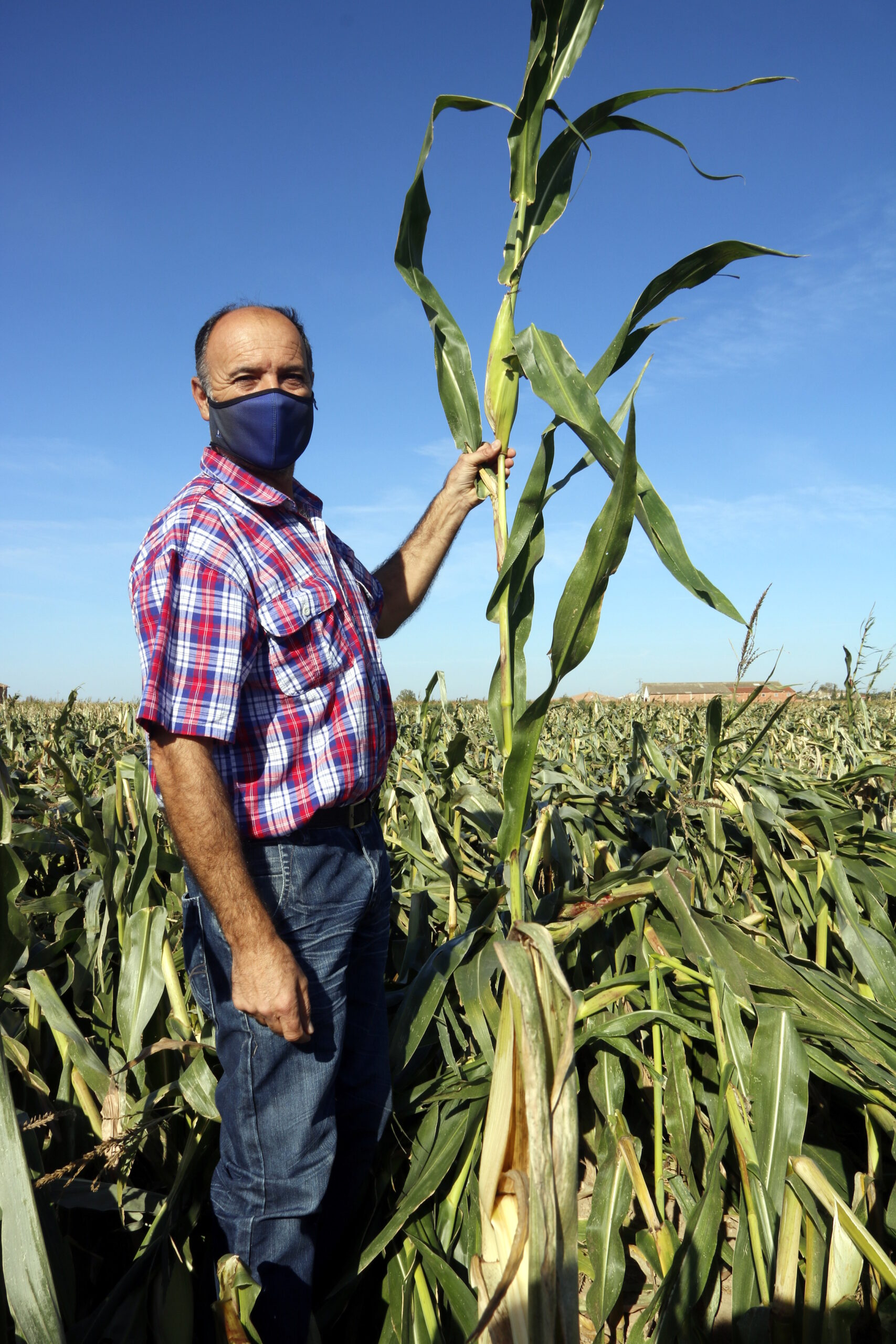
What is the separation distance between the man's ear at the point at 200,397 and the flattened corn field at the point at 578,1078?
974mm

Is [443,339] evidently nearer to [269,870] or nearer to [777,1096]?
[269,870]

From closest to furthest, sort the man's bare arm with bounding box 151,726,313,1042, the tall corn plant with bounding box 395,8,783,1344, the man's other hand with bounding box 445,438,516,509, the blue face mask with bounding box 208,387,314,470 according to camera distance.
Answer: the tall corn plant with bounding box 395,8,783,1344 → the man's bare arm with bounding box 151,726,313,1042 → the blue face mask with bounding box 208,387,314,470 → the man's other hand with bounding box 445,438,516,509

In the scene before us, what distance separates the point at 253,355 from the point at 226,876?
1114 mm

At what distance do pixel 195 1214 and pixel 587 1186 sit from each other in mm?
947

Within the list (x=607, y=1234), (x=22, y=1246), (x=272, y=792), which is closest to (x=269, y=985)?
(x=272, y=792)

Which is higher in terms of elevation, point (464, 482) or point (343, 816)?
point (464, 482)

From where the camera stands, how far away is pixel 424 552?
229cm

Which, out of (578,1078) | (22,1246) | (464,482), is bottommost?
(578,1078)

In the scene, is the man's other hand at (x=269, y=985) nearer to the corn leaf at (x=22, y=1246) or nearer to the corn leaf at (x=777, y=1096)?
the corn leaf at (x=22, y=1246)

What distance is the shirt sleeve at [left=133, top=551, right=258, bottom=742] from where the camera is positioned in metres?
1.48

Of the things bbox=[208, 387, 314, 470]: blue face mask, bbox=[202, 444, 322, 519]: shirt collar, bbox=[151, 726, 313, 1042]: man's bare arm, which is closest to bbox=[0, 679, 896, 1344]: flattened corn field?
bbox=[151, 726, 313, 1042]: man's bare arm

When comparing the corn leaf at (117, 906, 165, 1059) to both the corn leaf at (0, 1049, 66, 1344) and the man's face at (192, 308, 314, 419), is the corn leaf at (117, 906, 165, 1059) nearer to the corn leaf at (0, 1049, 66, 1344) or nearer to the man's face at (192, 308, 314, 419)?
the corn leaf at (0, 1049, 66, 1344)

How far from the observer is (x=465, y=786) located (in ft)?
9.53

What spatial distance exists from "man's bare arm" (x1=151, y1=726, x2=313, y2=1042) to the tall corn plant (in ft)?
1.33
